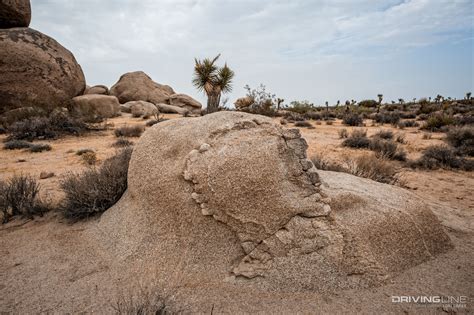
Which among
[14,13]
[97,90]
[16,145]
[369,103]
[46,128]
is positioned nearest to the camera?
[16,145]

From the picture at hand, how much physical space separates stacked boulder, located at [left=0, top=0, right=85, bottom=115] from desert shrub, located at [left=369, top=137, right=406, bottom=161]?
412 inches

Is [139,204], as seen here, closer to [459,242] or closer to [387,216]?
[387,216]

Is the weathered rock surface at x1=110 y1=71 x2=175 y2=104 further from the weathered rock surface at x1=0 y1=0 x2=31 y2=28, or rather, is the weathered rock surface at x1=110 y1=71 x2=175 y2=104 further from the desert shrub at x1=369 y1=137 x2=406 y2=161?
the desert shrub at x1=369 y1=137 x2=406 y2=161

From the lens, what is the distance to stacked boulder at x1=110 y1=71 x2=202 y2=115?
20.4 m

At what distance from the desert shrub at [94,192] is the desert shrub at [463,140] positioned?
7517 millimetres

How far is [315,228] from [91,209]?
2228mm

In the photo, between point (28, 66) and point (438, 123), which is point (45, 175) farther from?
point (438, 123)

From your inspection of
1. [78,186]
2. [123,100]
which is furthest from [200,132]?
[123,100]

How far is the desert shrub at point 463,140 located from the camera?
6.55 meters

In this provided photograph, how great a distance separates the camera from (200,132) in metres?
2.39

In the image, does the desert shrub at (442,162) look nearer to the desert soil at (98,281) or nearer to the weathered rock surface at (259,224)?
the desert soil at (98,281)

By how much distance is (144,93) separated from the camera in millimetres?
20625

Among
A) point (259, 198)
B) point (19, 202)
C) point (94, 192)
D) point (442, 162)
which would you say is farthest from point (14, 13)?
point (442, 162)

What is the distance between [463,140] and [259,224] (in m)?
7.81
